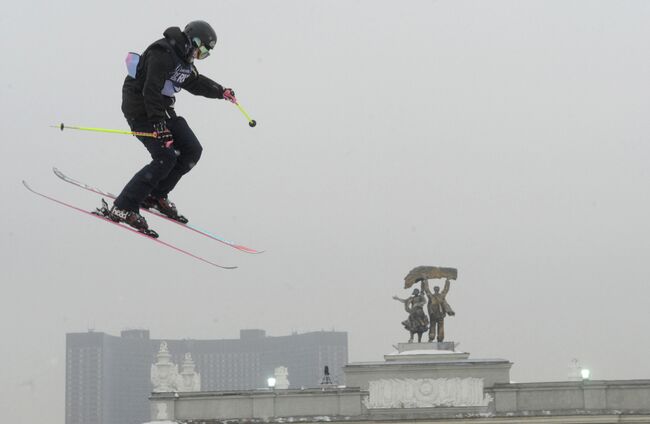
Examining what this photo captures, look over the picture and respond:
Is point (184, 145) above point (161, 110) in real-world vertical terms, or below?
below

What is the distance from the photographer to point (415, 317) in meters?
48.6

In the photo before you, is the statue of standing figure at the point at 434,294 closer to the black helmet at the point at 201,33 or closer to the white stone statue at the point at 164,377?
the white stone statue at the point at 164,377

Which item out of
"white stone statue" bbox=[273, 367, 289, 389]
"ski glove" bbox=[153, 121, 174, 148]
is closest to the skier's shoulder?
"ski glove" bbox=[153, 121, 174, 148]

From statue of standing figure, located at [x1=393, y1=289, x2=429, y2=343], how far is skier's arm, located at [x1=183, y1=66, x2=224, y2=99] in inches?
1503

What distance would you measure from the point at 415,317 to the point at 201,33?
39.3 m

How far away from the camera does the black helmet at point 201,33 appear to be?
9.95 meters

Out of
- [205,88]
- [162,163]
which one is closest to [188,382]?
[205,88]

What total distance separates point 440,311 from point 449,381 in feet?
8.87

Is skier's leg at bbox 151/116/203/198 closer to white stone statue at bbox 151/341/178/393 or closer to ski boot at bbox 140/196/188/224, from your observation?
ski boot at bbox 140/196/188/224

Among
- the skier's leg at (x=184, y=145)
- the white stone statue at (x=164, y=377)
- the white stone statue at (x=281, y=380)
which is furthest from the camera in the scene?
the white stone statue at (x=281, y=380)

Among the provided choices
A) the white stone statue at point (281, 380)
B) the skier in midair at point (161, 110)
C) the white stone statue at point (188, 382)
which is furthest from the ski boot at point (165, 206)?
the white stone statue at point (188, 382)

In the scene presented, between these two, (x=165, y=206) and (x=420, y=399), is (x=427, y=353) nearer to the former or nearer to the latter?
(x=420, y=399)

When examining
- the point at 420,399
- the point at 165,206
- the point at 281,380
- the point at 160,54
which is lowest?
the point at 420,399

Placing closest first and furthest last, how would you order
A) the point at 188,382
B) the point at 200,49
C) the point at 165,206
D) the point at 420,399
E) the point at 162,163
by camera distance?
the point at 200,49
the point at 162,163
the point at 165,206
the point at 420,399
the point at 188,382
